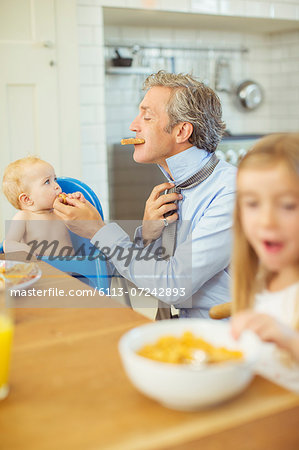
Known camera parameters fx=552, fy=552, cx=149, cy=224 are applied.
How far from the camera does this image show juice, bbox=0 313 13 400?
0.85 m

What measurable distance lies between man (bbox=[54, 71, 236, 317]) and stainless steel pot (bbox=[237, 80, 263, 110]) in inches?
127

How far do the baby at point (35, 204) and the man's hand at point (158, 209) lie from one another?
62 centimetres

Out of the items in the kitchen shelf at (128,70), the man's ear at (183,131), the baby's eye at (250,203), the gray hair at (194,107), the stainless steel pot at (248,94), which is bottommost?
the baby's eye at (250,203)

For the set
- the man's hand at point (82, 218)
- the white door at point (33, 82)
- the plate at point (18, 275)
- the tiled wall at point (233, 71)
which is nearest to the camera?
the plate at point (18, 275)

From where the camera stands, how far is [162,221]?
203 centimetres

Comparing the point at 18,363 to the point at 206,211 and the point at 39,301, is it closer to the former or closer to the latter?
the point at 39,301

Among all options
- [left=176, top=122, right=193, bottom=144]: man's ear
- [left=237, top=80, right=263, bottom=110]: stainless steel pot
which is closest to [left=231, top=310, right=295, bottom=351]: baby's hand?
[left=176, top=122, right=193, bottom=144]: man's ear

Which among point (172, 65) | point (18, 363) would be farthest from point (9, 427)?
point (172, 65)

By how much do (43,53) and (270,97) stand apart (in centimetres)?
262

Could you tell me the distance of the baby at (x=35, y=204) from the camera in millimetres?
2584

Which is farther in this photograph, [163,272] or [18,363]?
[163,272]

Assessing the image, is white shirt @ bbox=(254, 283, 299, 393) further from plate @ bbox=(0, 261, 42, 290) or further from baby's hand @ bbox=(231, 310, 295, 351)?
plate @ bbox=(0, 261, 42, 290)

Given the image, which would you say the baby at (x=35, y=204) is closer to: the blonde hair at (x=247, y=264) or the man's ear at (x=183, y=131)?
the man's ear at (x=183, y=131)

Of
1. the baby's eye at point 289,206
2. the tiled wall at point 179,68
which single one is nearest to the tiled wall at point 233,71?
the tiled wall at point 179,68
